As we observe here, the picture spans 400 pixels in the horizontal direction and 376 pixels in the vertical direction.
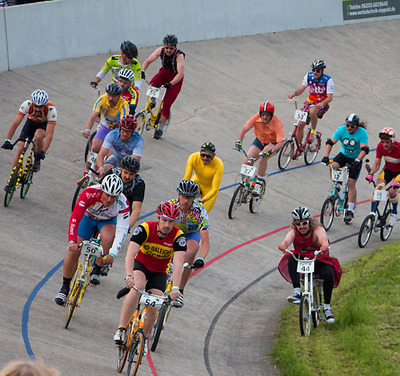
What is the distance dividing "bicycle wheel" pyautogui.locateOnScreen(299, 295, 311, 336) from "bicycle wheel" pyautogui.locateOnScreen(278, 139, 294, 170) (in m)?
6.33

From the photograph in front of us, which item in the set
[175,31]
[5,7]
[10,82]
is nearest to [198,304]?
[10,82]

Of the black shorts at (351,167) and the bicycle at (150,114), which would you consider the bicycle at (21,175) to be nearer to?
the bicycle at (150,114)

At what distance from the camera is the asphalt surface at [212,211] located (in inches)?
332

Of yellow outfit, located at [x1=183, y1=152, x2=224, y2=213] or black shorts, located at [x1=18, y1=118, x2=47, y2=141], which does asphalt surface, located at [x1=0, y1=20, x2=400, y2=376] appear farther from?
yellow outfit, located at [x1=183, y1=152, x2=224, y2=213]

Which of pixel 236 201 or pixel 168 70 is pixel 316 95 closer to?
pixel 168 70

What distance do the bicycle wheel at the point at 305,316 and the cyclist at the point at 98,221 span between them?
91.5 inches

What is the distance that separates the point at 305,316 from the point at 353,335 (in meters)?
0.61

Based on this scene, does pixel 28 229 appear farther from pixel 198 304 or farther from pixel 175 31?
pixel 175 31

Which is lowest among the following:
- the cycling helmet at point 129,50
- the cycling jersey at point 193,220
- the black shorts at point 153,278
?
the black shorts at point 153,278

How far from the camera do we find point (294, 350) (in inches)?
347

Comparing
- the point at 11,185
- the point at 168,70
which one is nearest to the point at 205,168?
the point at 11,185

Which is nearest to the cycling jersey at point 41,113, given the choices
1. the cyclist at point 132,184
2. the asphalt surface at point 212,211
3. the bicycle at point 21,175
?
the bicycle at point 21,175

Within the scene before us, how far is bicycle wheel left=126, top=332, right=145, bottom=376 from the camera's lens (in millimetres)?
6992

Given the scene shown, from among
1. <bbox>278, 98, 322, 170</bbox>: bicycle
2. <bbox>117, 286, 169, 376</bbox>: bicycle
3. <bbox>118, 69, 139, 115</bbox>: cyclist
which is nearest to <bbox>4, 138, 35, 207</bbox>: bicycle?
<bbox>118, 69, 139, 115</bbox>: cyclist
